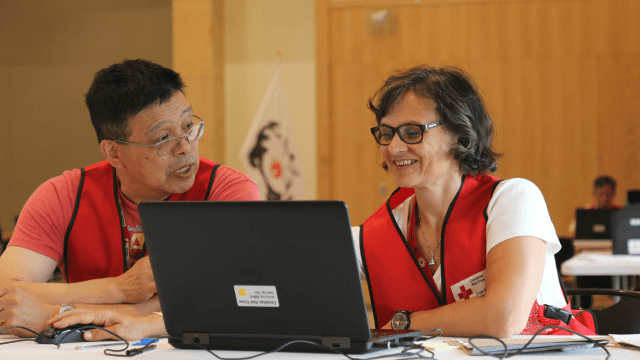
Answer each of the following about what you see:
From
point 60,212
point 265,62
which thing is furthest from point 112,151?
point 265,62

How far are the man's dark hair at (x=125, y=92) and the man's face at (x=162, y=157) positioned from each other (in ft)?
0.08

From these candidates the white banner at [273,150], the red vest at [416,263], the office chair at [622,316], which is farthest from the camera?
the white banner at [273,150]

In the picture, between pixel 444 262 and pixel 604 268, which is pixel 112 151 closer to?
pixel 444 262

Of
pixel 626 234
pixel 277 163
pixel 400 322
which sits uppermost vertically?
pixel 277 163

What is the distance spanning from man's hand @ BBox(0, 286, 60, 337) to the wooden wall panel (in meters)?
→ 4.86

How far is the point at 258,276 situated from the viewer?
120cm

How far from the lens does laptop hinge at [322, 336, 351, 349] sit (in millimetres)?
1193

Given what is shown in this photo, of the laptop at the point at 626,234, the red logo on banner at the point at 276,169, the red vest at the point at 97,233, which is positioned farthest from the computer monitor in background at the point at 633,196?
the red vest at the point at 97,233

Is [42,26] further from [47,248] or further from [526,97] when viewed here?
[47,248]

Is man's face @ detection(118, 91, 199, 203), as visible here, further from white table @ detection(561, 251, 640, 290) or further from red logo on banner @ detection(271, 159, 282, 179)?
red logo on banner @ detection(271, 159, 282, 179)

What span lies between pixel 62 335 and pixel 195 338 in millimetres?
359

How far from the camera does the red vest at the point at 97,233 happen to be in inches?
80.2

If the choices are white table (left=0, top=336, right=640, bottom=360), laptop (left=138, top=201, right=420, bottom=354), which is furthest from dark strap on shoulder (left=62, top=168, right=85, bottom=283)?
laptop (left=138, top=201, right=420, bottom=354)

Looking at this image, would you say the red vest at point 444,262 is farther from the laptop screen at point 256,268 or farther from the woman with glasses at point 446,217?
the laptop screen at point 256,268
